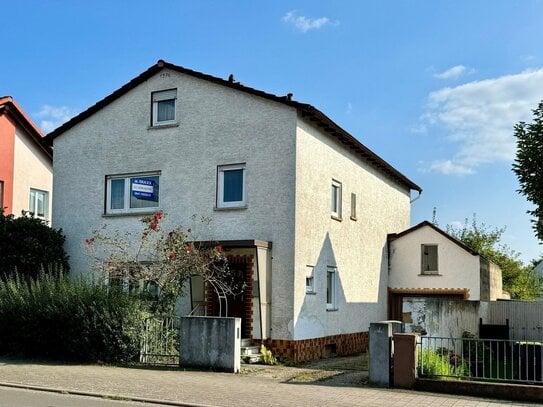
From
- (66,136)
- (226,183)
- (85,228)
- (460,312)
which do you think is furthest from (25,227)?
(460,312)

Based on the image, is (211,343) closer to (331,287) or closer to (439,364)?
(439,364)

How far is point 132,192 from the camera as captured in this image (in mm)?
20469

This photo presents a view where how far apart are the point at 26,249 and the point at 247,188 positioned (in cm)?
695

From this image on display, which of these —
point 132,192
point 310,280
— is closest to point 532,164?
point 310,280

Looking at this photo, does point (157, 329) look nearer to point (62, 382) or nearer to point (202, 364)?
point (202, 364)

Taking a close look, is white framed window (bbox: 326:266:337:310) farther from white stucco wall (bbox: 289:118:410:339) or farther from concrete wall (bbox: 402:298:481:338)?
concrete wall (bbox: 402:298:481:338)

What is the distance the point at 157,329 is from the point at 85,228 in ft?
19.9

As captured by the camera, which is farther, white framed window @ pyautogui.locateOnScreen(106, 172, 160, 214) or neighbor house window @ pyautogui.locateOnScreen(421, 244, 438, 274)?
neighbor house window @ pyautogui.locateOnScreen(421, 244, 438, 274)

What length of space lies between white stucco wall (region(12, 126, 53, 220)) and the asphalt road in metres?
17.1

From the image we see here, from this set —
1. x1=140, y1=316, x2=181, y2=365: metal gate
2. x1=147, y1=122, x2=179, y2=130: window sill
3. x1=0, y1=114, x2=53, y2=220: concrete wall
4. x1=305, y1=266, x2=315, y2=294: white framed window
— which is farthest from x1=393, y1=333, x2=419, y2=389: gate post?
x1=0, y1=114, x2=53, y2=220: concrete wall

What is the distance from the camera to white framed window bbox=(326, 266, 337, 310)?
20453 millimetres

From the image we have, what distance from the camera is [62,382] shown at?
42.8ft

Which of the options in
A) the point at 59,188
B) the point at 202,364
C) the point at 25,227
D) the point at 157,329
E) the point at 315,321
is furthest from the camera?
the point at 59,188

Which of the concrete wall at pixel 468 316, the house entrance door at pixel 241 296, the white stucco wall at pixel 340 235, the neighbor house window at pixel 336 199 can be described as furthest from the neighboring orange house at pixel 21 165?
the concrete wall at pixel 468 316
